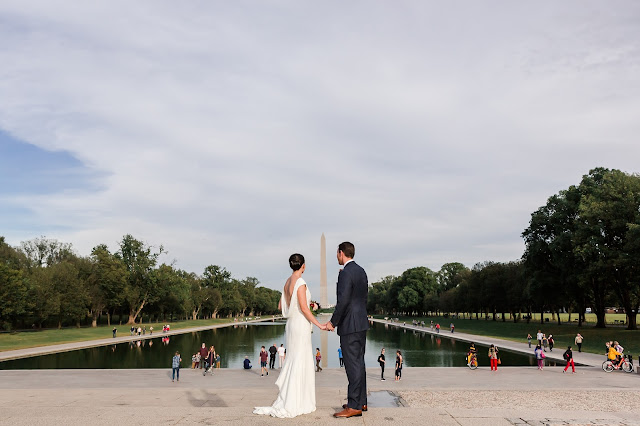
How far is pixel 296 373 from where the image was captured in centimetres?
811

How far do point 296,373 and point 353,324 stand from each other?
4.14ft

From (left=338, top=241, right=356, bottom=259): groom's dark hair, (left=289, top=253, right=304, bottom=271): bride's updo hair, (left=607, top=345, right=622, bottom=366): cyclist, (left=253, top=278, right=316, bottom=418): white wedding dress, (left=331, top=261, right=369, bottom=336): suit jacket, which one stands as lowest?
(left=607, top=345, right=622, bottom=366): cyclist

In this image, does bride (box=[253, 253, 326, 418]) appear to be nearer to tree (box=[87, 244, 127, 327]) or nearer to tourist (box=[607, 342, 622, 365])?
tourist (box=[607, 342, 622, 365])

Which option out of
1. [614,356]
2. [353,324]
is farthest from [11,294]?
[353,324]

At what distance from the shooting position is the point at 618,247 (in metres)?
53.4

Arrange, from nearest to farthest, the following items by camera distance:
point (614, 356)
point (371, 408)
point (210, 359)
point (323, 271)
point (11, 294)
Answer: point (371, 408) < point (614, 356) < point (210, 359) < point (323, 271) < point (11, 294)

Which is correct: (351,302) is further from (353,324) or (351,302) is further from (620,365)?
(620,365)

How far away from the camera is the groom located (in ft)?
26.1

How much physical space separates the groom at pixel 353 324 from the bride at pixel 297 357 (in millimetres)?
400

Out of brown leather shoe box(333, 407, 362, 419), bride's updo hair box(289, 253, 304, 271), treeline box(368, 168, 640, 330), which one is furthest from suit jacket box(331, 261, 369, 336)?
treeline box(368, 168, 640, 330)

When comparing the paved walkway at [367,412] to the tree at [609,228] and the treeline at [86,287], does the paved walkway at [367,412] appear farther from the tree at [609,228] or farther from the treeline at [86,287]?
the treeline at [86,287]

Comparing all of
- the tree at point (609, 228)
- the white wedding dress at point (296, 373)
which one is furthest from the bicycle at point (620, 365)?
the tree at point (609, 228)

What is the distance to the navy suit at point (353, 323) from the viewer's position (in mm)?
8008

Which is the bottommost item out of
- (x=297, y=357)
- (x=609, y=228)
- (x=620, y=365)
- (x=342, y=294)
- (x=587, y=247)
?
(x=620, y=365)
